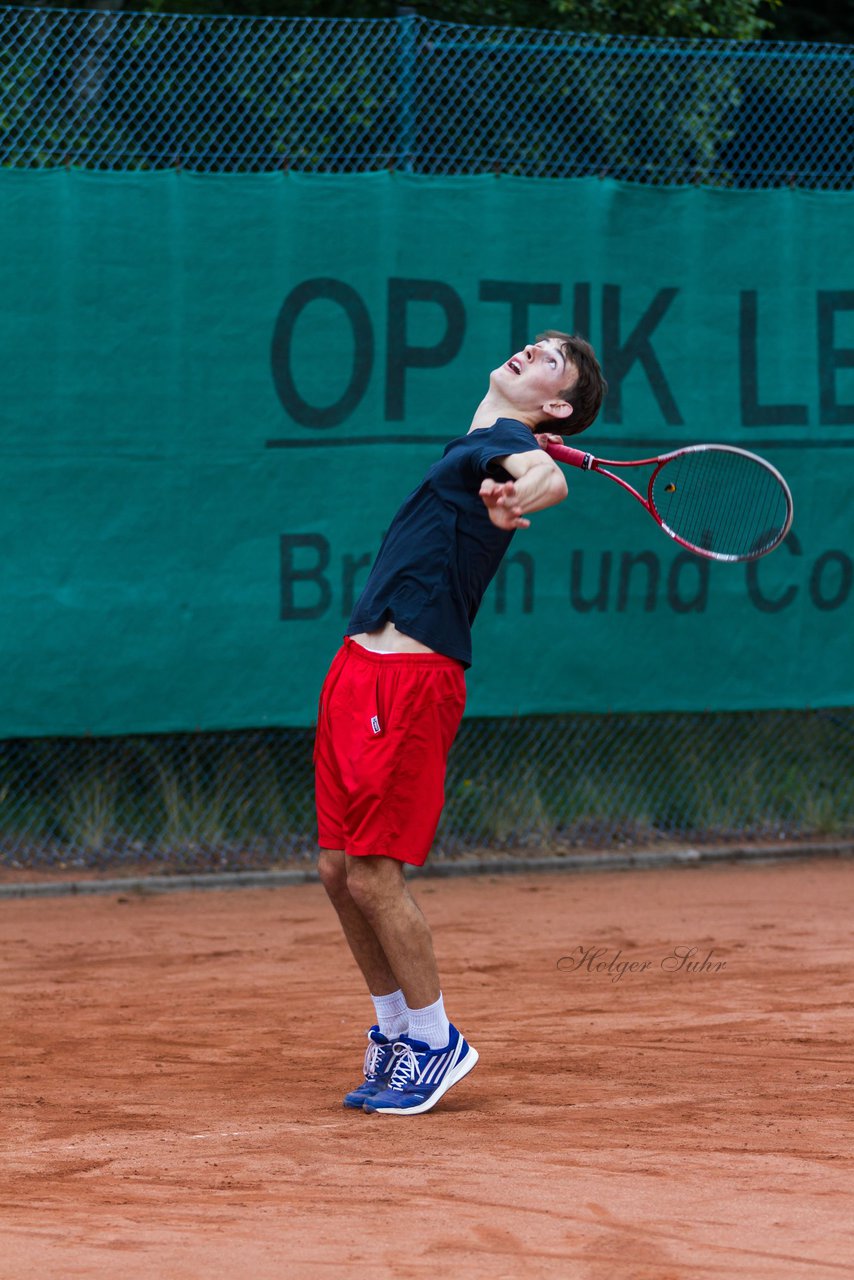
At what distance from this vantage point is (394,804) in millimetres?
3982

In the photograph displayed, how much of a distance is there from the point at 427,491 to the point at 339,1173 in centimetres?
152

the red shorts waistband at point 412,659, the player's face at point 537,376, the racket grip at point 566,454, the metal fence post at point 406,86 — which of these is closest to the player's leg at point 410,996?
the red shorts waistband at point 412,659

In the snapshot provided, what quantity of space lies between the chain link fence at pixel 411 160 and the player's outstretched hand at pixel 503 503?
11.6 ft

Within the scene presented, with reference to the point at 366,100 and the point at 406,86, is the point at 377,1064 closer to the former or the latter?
the point at 406,86

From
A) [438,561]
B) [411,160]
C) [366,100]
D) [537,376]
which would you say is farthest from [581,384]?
[366,100]

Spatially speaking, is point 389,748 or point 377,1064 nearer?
point 389,748

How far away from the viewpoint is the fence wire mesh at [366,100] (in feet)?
22.1

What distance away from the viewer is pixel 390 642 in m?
4.05

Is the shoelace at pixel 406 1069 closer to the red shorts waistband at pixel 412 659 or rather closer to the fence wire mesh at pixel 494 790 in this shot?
the red shorts waistband at pixel 412 659

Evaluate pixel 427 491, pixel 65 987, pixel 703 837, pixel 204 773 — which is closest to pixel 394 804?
pixel 427 491

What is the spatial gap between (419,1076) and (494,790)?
3328 mm

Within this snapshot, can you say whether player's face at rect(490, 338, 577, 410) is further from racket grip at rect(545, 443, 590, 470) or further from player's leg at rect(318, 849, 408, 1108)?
player's leg at rect(318, 849, 408, 1108)

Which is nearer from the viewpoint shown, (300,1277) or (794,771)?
(300,1277)

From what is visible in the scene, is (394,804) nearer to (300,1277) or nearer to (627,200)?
(300,1277)
